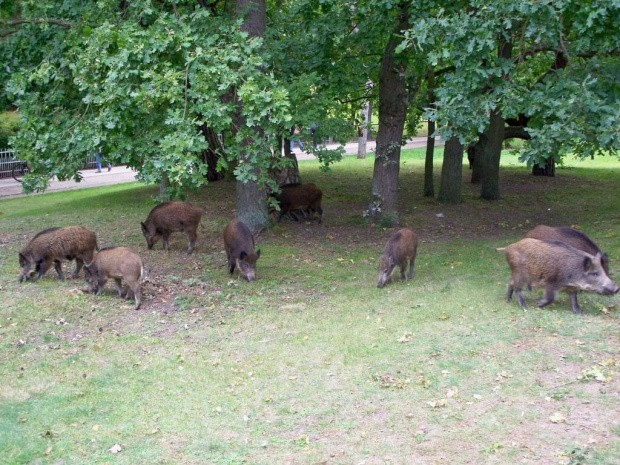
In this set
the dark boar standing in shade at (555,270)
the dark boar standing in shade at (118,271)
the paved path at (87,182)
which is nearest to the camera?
the dark boar standing in shade at (555,270)

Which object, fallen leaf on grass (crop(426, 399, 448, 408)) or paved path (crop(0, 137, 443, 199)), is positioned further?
paved path (crop(0, 137, 443, 199))

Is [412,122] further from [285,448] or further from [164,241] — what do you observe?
[285,448]

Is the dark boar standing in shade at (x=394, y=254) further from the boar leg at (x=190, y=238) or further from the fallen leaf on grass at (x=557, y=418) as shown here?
the fallen leaf on grass at (x=557, y=418)

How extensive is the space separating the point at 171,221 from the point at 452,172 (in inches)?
354

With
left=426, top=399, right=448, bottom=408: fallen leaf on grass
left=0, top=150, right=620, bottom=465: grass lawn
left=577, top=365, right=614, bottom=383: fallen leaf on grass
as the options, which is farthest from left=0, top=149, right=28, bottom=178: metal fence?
left=577, top=365, right=614, bottom=383: fallen leaf on grass

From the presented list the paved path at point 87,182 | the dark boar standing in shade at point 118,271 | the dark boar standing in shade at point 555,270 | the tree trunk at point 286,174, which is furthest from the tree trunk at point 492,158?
the dark boar standing in shade at point 118,271

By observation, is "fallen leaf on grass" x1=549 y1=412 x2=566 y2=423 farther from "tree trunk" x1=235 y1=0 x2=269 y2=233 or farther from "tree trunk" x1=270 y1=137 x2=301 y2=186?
"tree trunk" x1=270 y1=137 x2=301 y2=186

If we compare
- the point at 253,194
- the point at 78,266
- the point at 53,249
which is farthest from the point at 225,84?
the point at 253,194

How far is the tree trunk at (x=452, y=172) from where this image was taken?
20.8m

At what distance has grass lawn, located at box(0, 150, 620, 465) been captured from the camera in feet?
23.6

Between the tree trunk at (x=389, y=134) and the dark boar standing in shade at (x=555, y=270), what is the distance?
704 centimetres

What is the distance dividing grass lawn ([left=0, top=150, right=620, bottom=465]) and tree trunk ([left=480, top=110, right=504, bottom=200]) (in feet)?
20.5

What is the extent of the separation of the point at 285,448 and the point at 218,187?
662 inches

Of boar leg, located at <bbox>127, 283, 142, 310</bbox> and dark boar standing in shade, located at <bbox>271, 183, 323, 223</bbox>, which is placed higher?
dark boar standing in shade, located at <bbox>271, 183, 323, 223</bbox>
